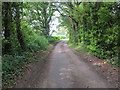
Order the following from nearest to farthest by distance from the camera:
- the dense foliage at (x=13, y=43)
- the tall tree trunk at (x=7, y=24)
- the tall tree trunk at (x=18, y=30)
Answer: the dense foliage at (x=13, y=43) < the tall tree trunk at (x=7, y=24) < the tall tree trunk at (x=18, y=30)

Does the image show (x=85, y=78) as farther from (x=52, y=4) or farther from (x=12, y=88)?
(x=52, y=4)

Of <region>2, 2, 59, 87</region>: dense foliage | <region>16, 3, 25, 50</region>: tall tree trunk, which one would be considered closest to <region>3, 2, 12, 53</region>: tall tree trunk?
<region>2, 2, 59, 87</region>: dense foliage

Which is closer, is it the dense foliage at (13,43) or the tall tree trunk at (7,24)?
the dense foliage at (13,43)

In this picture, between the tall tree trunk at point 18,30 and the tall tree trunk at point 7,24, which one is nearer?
the tall tree trunk at point 7,24

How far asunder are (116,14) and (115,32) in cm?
120

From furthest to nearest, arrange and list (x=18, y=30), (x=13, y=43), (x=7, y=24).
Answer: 1. (x=18, y=30)
2. (x=13, y=43)
3. (x=7, y=24)

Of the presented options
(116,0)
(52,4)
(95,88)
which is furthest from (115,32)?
(52,4)

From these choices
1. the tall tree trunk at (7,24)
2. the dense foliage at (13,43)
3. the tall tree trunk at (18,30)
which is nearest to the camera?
the dense foliage at (13,43)

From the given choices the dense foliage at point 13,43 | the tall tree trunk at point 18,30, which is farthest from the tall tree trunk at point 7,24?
the tall tree trunk at point 18,30

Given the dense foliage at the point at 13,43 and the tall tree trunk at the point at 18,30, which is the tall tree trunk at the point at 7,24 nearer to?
the dense foliage at the point at 13,43

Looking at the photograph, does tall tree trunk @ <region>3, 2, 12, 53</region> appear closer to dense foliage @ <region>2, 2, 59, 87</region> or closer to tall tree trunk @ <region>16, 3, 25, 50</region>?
dense foliage @ <region>2, 2, 59, 87</region>

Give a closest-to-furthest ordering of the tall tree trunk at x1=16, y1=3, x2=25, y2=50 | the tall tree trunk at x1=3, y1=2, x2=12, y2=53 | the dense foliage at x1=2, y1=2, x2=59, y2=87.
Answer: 1. the dense foliage at x1=2, y1=2, x2=59, y2=87
2. the tall tree trunk at x1=3, y1=2, x2=12, y2=53
3. the tall tree trunk at x1=16, y1=3, x2=25, y2=50

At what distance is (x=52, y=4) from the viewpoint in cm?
1906

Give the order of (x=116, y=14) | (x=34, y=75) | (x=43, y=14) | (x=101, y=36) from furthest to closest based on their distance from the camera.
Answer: (x=43, y=14)
(x=101, y=36)
(x=116, y=14)
(x=34, y=75)
